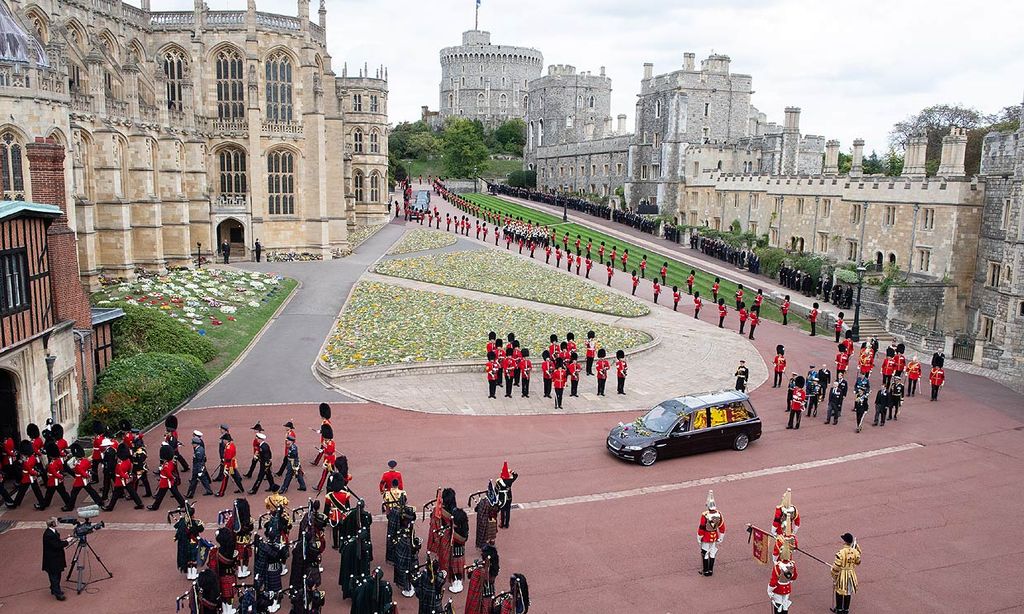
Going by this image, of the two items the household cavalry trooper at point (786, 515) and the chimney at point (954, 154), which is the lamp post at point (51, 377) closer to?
the household cavalry trooper at point (786, 515)

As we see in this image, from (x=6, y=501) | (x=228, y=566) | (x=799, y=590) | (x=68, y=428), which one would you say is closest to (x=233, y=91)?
(x=68, y=428)

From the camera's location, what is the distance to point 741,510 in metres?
14.9

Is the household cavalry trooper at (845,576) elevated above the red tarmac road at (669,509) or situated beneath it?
elevated above

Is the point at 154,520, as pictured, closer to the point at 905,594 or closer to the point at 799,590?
the point at 799,590

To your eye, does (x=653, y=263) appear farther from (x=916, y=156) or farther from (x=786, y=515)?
(x=786, y=515)

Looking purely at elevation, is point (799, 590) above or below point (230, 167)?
below

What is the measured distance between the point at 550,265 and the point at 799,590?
33.3m

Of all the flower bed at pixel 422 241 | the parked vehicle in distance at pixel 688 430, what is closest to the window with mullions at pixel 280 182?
the flower bed at pixel 422 241

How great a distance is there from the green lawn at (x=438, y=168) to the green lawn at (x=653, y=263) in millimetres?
→ 33513

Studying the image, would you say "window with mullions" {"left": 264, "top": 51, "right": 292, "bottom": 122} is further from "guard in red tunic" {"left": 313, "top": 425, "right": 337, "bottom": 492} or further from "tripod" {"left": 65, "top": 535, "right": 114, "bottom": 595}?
"tripod" {"left": 65, "top": 535, "right": 114, "bottom": 595}

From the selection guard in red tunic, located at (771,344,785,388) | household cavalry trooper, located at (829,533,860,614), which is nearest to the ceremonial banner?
household cavalry trooper, located at (829,533,860,614)

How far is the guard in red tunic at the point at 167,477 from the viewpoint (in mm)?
14133

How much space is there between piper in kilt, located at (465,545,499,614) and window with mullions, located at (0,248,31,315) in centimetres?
1073

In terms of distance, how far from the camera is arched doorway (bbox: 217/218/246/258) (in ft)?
151
